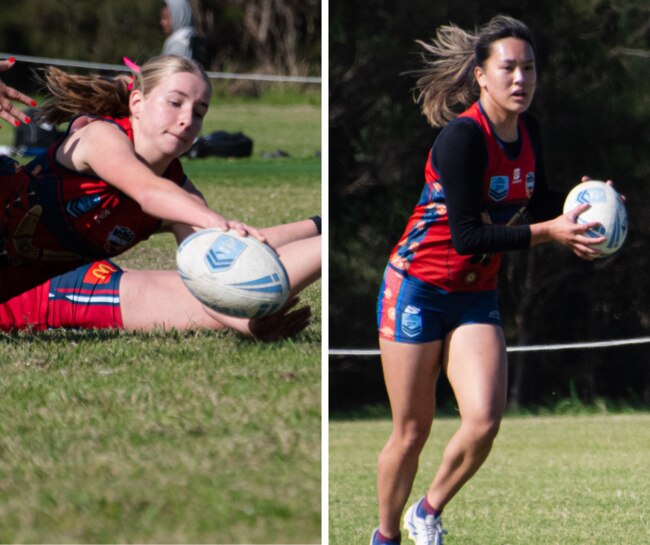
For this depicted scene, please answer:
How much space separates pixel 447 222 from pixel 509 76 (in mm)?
468

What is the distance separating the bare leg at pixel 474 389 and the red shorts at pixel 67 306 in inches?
68.8

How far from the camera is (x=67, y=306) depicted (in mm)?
5121

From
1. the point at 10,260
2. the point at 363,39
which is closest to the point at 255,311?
the point at 10,260

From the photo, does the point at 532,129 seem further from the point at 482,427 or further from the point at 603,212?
the point at 482,427

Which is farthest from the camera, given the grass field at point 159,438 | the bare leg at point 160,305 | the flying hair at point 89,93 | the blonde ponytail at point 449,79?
the bare leg at point 160,305

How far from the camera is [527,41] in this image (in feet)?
12.6

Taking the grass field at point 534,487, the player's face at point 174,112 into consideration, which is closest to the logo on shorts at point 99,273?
the player's face at point 174,112

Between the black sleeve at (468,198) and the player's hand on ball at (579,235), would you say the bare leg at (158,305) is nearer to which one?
the black sleeve at (468,198)

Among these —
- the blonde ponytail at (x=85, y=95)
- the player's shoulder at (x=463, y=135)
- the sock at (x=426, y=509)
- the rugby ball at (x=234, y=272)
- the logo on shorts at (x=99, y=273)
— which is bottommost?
the sock at (x=426, y=509)

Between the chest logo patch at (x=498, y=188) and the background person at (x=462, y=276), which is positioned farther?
the chest logo patch at (x=498, y=188)

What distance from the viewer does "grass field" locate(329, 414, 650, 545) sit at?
14.7 ft

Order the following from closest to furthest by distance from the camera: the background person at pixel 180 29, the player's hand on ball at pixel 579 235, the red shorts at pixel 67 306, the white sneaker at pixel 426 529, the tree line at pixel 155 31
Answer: the player's hand on ball at pixel 579 235, the white sneaker at pixel 426 529, the red shorts at pixel 67 306, the background person at pixel 180 29, the tree line at pixel 155 31

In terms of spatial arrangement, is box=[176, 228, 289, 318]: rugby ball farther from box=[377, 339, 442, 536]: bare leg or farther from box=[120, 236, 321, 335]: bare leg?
box=[120, 236, 321, 335]: bare leg

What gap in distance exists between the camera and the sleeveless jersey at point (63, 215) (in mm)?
4527
